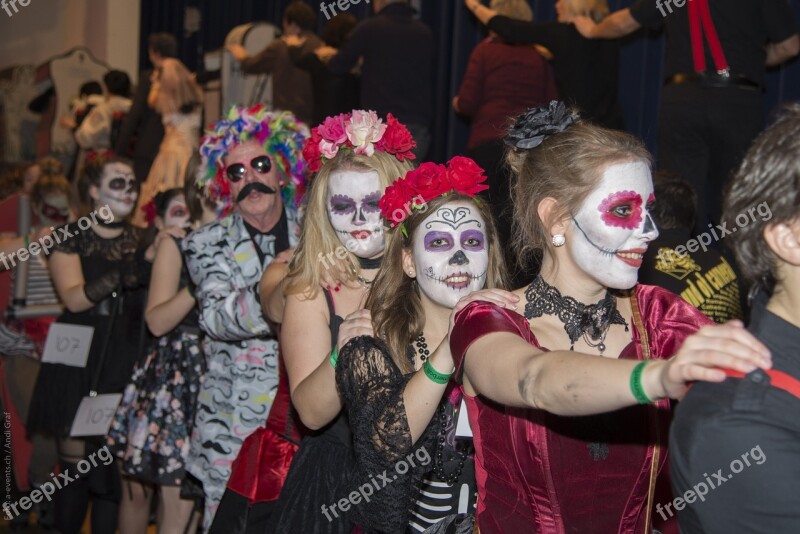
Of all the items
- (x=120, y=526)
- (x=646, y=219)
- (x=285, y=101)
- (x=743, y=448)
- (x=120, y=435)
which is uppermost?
(x=285, y=101)

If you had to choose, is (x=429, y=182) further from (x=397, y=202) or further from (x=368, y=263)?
(x=368, y=263)

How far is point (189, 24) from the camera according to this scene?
366 inches

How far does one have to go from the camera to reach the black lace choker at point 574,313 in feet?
6.63

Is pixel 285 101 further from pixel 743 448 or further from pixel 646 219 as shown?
pixel 743 448

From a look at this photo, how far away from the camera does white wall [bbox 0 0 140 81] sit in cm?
1051

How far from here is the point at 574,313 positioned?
2027 mm

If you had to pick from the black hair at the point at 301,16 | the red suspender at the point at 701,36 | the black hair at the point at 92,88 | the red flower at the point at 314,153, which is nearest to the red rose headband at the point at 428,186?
the red flower at the point at 314,153

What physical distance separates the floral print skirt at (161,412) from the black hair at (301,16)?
3029 mm

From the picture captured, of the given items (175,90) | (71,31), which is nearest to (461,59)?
(175,90)

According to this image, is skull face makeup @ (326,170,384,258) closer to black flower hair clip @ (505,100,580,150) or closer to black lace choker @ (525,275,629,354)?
black flower hair clip @ (505,100,580,150)

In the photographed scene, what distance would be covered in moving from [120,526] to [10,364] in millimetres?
1502

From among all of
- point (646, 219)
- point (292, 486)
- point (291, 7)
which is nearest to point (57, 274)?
point (292, 486)

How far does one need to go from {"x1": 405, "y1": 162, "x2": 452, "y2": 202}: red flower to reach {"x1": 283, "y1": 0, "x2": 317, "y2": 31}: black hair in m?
4.06

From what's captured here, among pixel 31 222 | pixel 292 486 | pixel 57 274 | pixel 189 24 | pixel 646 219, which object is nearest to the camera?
pixel 646 219
